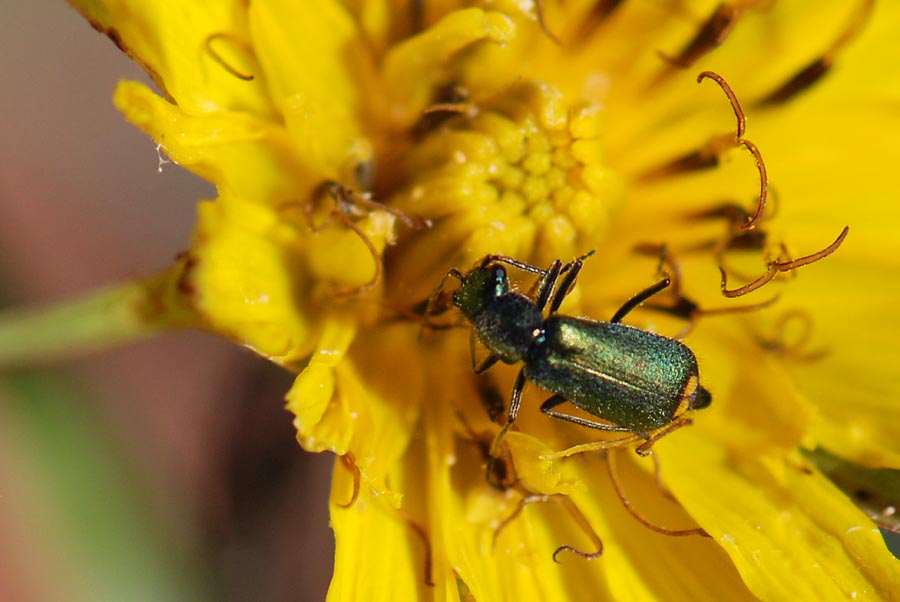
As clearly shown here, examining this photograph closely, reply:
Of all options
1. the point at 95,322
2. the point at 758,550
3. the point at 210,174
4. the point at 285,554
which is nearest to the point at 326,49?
the point at 210,174

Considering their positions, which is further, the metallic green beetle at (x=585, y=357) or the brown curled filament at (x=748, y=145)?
the brown curled filament at (x=748, y=145)

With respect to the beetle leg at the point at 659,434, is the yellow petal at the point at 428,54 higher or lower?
higher

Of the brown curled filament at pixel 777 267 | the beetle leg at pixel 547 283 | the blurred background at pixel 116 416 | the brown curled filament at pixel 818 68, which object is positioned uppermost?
the brown curled filament at pixel 818 68

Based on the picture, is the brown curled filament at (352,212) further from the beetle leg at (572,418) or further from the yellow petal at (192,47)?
the beetle leg at (572,418)

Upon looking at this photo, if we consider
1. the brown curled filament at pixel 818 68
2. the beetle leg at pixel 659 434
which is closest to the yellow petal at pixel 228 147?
the beetle leg at pixel 659 434

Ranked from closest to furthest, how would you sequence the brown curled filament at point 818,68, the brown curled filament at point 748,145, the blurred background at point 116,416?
the brown curled filament at point 748,145 → the brown curled filament at point 818,68 → the blurred background at point 116,416

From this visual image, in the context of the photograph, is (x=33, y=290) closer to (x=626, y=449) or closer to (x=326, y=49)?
(x=326, y=49)

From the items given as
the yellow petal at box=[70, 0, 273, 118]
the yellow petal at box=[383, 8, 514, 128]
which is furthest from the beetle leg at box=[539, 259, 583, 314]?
the yellow petal at box=[70, 0, 273, 118]

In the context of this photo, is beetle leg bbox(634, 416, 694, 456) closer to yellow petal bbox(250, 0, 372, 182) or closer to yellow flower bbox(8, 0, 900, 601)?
yellow flower bbox(8, 0, 900, 601)
